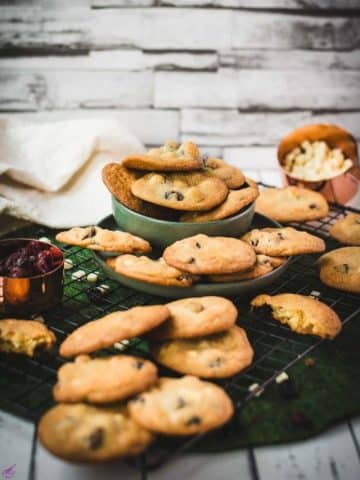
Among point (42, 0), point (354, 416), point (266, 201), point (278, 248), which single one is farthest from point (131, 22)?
point (354, 416)

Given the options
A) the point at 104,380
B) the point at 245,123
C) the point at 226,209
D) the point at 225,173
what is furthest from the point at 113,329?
the point at 245,123

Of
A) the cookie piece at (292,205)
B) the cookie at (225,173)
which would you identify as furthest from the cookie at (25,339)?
the cookie piece at (292,205)

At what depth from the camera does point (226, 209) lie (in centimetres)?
195

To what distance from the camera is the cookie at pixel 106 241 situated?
6.08 ft

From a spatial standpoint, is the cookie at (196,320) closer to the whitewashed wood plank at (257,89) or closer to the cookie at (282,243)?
the cookie at (282,243)

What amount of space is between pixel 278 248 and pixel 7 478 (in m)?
1.03

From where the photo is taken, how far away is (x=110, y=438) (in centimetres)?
127

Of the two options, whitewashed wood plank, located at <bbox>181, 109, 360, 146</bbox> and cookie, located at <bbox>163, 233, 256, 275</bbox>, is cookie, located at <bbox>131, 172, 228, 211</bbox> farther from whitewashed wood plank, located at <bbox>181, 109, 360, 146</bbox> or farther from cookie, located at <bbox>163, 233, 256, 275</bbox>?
whitewashed wood plank, located at <bbox>181, 109, 360, 146</bbox>

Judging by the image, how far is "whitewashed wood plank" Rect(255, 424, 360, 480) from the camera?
54.0 inches

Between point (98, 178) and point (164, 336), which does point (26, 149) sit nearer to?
point (98, 178)

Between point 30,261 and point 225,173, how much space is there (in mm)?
737

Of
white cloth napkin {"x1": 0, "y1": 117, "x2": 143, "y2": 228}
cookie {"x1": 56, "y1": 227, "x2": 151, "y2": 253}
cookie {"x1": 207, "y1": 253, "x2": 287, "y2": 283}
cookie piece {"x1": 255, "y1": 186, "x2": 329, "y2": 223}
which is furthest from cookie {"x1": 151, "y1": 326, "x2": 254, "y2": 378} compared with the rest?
white cloth napkin {"x1": 0, "y1": 117, "x2": 143, "y2": 228}

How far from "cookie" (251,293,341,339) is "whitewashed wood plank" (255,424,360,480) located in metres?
0.35

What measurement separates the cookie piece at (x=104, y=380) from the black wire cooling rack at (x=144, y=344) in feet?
0.43
